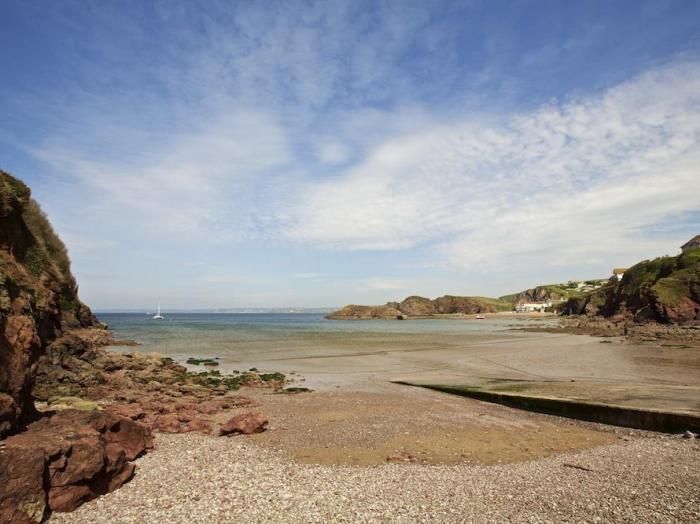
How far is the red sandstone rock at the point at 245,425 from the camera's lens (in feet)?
53.0

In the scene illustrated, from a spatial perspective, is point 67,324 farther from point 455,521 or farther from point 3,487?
point 455,521

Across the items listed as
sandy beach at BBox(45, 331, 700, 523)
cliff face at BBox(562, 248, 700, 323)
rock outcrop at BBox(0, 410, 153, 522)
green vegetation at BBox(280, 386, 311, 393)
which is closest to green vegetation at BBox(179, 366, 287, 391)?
green vegetation at BBox(280, 386, 311, 393)

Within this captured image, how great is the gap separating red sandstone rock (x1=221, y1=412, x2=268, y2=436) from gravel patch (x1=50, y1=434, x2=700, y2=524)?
101 inches

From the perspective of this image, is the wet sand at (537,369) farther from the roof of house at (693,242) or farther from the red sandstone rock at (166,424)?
the roof of house at (693,242)

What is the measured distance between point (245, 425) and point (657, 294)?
305ft

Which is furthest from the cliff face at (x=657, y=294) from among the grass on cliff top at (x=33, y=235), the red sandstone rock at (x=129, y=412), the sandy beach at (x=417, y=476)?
the grass on cliff top at (x=33, y=235)

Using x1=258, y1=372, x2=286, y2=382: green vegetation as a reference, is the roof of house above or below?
above

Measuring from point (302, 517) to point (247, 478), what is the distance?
2.71 meters

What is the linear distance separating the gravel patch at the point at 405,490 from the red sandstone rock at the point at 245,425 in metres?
2.57

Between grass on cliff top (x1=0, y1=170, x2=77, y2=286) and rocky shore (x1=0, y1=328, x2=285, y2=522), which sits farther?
grass on cliff top (x1=0, y1=170, x2=77, y2=286)

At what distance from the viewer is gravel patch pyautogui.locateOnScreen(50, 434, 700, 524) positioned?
916cm

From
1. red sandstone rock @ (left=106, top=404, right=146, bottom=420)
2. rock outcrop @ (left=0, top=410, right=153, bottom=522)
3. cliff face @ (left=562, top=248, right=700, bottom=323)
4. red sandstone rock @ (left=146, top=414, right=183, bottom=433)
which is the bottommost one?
red sandstone rock @ (left=146, top=414, right=183, bottom=433)

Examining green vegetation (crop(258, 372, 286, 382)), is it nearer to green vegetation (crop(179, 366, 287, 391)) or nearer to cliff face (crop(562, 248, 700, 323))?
green vegetation (crop(179, 366, 287, 391))

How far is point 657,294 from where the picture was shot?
82438 mm
